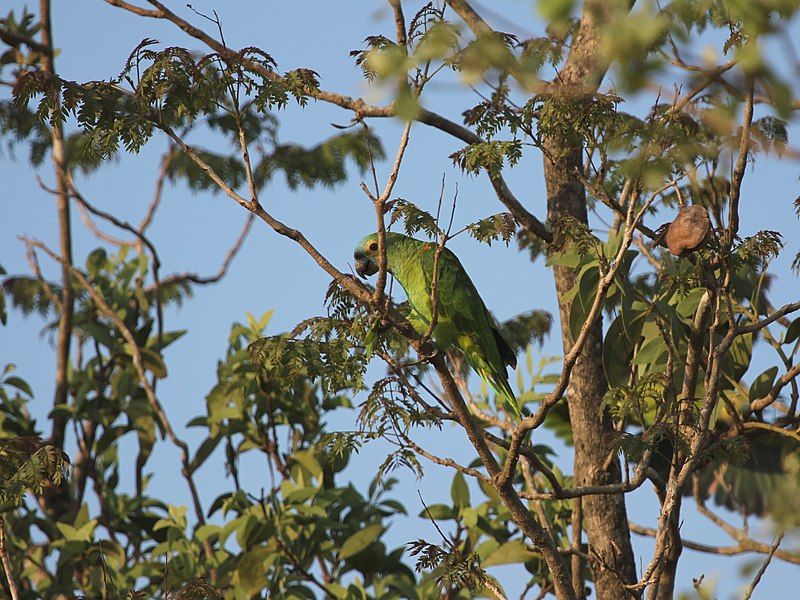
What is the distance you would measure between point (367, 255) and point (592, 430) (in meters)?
1.50

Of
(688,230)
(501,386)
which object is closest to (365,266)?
(501,386)

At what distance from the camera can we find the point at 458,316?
4773 mm

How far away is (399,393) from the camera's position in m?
3.79

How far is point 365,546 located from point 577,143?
2.29 metres

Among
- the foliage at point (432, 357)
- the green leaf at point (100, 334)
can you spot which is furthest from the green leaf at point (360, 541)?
the green leaf at point (100, 334)

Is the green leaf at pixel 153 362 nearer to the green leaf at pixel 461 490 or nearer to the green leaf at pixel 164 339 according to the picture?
the green leaf at pixel 164 339

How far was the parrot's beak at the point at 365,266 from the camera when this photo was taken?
17.4 ft

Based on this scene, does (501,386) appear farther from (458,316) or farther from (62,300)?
(62,300)

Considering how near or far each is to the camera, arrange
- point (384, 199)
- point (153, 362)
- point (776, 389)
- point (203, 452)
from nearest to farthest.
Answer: point (384, 199)
point (776, 389)
point (203, 452)
point (153, 362)

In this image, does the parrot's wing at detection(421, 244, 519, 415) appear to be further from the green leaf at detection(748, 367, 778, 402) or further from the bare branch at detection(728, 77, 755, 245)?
the bare branch at detection(728, 77, 755, 245)

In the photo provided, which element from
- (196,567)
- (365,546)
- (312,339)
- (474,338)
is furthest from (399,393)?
(196,567)

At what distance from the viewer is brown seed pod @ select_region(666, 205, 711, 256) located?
3.41 m

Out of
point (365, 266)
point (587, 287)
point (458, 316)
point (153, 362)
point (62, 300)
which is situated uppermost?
point (62, 300)

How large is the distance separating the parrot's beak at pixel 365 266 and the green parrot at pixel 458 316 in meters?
0.40
